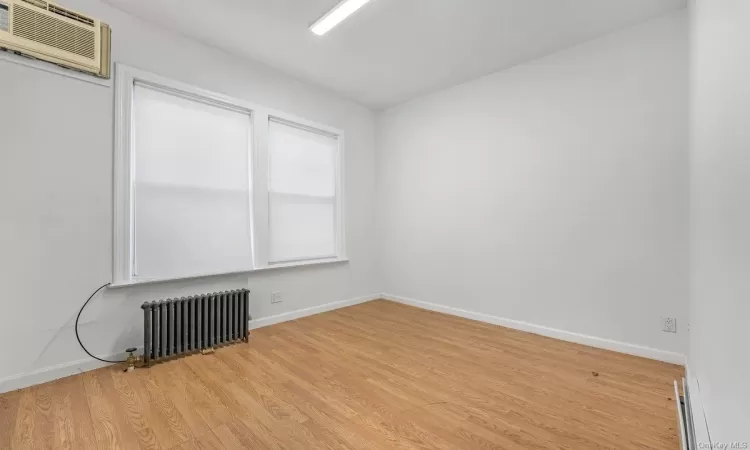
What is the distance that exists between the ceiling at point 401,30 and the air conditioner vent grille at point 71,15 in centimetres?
31

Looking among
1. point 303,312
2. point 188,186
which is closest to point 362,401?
point 303,312

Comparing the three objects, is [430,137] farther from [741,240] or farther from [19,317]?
[19,317]

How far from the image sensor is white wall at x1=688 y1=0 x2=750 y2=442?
2.73 ft

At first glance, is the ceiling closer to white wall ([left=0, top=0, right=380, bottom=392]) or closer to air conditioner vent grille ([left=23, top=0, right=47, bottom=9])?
white wall ([left=0, top=0, right=380, bottom=392])

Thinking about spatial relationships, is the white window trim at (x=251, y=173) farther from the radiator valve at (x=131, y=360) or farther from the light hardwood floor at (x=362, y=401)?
the light hardwood floor at (x=362, y=401)

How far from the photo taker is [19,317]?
226 cm

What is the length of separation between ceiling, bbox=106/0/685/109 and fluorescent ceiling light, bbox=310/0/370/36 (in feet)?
0.24

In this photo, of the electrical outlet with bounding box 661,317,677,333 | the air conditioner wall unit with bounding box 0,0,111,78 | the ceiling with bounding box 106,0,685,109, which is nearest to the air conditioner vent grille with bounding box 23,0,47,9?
→ the air conditioner wall unit with bounding box 0,0,111,78

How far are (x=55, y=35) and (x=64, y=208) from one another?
1.33 metres

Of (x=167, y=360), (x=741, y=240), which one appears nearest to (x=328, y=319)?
(x=167, y=360)

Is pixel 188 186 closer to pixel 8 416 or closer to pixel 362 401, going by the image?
pixel 8 416

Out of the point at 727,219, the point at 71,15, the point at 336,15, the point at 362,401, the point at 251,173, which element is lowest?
the point at 362,401

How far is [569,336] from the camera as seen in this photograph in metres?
3.24

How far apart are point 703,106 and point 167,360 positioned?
13.8 feet
